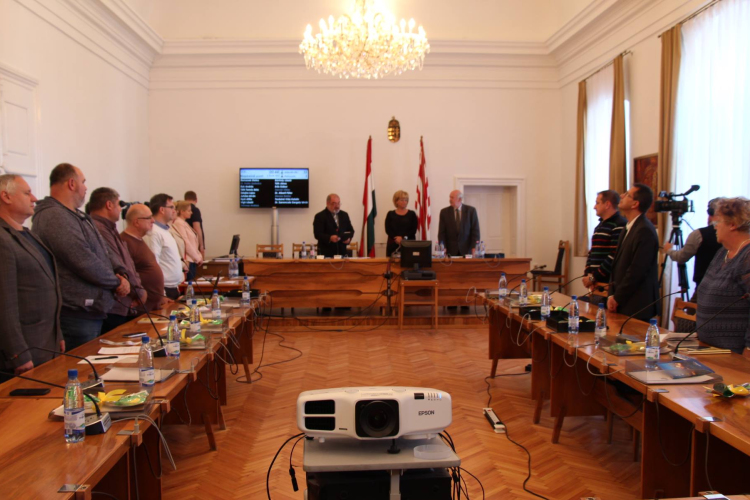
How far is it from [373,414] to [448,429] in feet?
7.47

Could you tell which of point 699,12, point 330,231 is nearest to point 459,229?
point 330,231

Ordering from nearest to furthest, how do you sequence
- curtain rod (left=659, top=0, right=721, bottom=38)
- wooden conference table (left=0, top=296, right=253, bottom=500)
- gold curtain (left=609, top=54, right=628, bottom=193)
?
1. wooden conference table (left=0, top=296, right=253, bottom=500)
2. curtain rod (left=659, top=0, right=721, bottom=38)
3. gold curtain (left=609, top=54, right=628, bottom=193)

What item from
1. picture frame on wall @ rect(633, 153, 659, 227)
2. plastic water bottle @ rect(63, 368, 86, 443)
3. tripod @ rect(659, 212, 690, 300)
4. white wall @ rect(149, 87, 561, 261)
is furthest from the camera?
white wall @ rect(149, 87, 561, 261)

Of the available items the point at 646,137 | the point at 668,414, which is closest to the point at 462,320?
the point at 646,137

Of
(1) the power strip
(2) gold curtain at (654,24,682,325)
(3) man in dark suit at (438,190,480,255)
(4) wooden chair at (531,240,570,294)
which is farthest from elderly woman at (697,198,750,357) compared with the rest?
(4) wooden chair at (531,240,570,294)

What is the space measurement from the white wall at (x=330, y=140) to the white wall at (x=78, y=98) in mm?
691

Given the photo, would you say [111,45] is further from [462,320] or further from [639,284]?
[639,284]

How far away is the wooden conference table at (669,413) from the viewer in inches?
77.8

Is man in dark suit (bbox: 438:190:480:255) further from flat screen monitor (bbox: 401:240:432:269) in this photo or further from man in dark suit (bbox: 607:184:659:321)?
man in dark suit (bbox: 607:184:659:321)

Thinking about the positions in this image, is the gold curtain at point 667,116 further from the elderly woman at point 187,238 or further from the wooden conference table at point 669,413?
the elderly woman at point 187,238

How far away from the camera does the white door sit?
9688 millimetres

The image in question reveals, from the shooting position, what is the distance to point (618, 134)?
7.24 metres

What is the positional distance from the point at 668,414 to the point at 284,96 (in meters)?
8.15

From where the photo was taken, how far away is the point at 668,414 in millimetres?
2342
